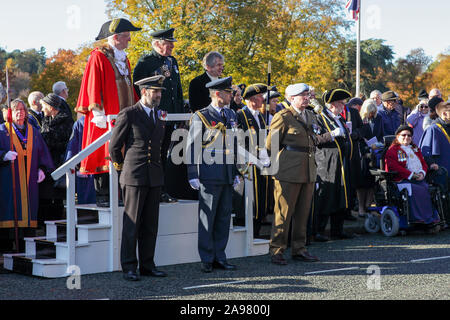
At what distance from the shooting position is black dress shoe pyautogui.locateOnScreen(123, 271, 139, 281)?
653cm

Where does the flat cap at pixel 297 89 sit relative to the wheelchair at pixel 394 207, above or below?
above

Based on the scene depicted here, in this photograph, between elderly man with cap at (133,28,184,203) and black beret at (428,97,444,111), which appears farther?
black beret at (428,97,444,111)

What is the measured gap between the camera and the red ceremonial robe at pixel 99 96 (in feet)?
23.6

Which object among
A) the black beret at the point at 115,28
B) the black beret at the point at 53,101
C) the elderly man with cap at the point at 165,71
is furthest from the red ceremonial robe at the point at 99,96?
the black beret at the point at 53,101

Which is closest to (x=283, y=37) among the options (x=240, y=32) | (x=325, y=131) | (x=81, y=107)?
(x=240, y=32)

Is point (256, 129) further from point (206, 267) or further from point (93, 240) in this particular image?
point (93, 240)

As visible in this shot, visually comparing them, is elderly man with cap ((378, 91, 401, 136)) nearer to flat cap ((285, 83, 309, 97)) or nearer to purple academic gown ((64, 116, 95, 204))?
flat cap ((285, 83, 309, 97))

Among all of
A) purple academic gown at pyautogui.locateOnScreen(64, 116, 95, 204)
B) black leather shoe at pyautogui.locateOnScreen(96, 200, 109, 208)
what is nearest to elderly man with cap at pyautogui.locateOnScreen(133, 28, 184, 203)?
black leather shoe at pyautogui.locateOnScreen(96, 200, 109, 208)

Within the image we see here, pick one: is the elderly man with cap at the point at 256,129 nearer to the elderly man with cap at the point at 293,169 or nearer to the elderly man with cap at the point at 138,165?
the elderly man with cap at the point at 293,169

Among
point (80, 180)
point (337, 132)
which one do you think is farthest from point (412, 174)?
point (80, 180)

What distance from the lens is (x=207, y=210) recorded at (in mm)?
7191

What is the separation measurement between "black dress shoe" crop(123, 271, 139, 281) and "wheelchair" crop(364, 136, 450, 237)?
4459mm

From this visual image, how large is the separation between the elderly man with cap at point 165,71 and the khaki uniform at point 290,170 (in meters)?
1.16

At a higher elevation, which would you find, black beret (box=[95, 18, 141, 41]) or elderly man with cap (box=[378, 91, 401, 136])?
black beret (box=[95, 18, 141, 41])
